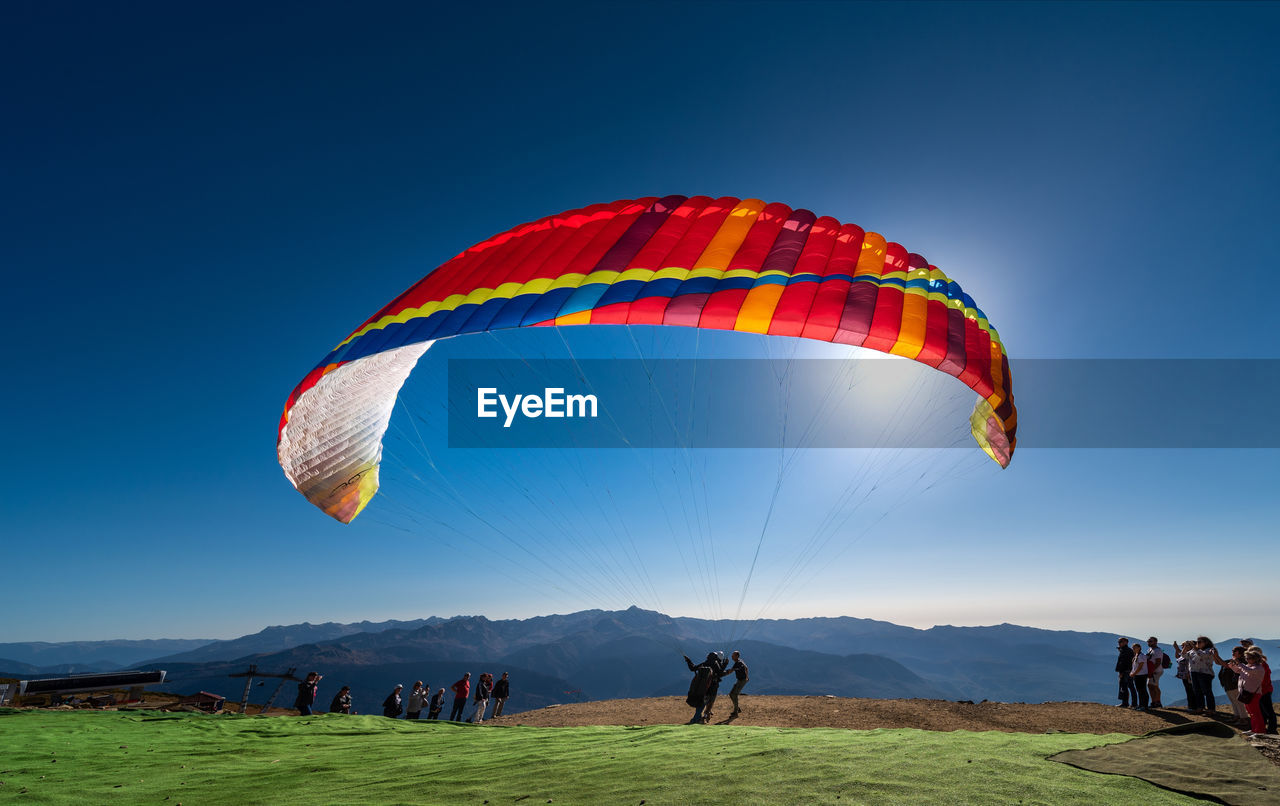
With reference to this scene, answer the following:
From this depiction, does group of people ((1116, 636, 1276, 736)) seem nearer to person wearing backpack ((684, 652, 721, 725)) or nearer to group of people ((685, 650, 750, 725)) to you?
group of people ((685, 650, 750, 725))

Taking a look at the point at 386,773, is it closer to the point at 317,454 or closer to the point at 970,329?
the point at 317,454

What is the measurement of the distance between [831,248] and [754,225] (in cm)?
126

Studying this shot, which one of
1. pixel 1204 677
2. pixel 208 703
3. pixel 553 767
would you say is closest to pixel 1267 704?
pixel 1204 677

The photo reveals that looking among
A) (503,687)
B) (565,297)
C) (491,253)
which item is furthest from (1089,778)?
(503,687)

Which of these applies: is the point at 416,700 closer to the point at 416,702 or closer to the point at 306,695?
the point at 416,702

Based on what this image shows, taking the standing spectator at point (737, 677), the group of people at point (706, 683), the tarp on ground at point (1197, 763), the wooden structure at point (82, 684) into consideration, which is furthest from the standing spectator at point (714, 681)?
the wooden structure at point (82, 684)

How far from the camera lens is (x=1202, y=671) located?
35.6ft

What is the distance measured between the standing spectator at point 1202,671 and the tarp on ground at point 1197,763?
19.2 ft

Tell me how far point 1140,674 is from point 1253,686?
16.2ft

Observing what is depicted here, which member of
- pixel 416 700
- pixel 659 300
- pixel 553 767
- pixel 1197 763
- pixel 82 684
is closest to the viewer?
pixel 1197 763

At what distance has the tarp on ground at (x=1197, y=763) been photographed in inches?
176

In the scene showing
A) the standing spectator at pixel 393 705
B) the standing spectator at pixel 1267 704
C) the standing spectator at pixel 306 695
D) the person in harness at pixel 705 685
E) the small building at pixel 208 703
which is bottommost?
the small building at pixel 208 703

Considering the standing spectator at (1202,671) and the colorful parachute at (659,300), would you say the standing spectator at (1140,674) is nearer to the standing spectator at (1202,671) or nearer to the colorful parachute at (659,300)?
the standing spectator at (1202,671)

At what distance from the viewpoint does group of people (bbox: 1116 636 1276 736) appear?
7626 millimetres
